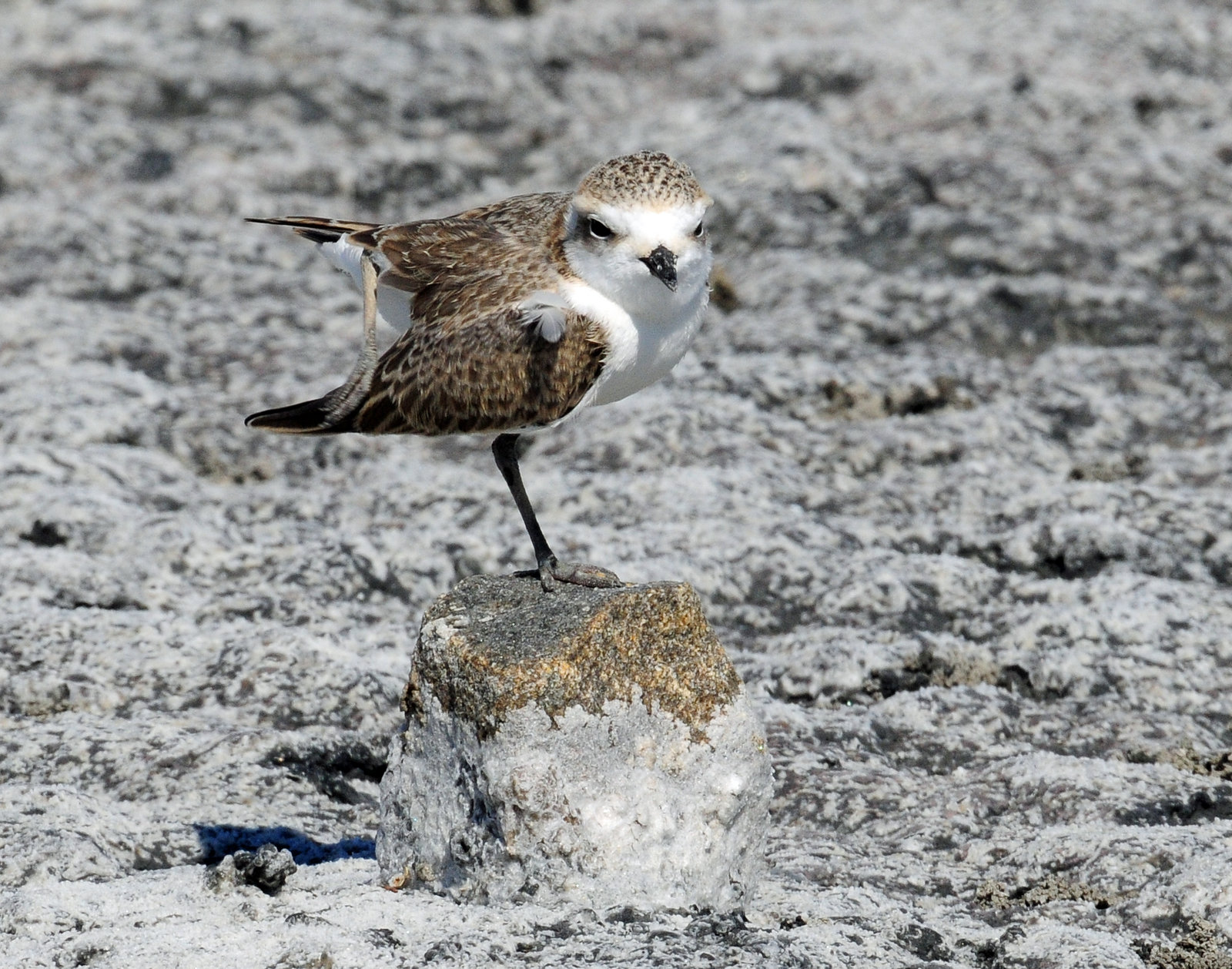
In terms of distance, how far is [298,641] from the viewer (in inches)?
297

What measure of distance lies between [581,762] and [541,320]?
75.5 inches

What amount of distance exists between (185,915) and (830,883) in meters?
2.42

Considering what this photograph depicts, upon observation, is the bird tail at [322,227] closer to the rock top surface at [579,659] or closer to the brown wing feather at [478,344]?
the brown wing feather at [478,344]

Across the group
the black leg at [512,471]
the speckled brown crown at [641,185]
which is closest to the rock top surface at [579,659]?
the black leg at [512,471]

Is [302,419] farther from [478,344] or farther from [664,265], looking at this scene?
[664,265]

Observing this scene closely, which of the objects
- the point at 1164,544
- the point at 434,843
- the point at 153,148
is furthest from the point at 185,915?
the point at 153,148

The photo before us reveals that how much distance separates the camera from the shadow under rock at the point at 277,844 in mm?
6184

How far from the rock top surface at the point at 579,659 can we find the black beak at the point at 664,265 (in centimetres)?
121

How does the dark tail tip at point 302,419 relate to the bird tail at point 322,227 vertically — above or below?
below

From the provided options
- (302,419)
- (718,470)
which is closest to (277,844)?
(302,419)

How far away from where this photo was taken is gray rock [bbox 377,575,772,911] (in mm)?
5492

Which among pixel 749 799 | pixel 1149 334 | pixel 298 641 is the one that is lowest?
pixel 298 641

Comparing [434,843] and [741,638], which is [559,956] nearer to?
[434,843]

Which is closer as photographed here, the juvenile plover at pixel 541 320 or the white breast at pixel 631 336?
the juvenile plover at pixel 541 320
